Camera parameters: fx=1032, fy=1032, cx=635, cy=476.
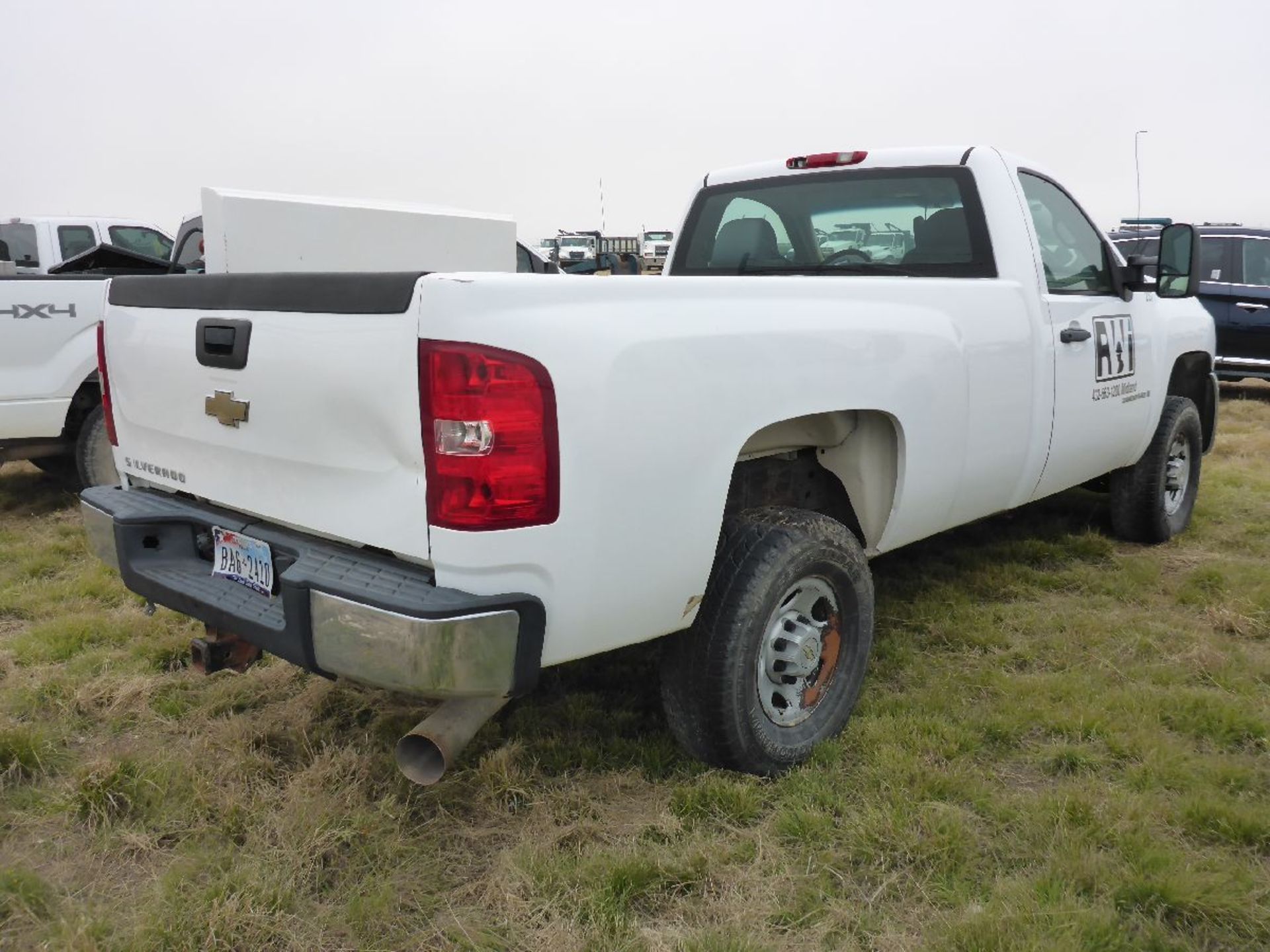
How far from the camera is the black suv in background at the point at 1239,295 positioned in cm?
1034

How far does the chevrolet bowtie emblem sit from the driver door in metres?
2.86

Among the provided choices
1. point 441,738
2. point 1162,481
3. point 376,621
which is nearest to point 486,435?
point 376,621

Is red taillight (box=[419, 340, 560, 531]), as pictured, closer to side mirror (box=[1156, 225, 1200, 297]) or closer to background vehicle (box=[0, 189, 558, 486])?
background vehicle (box=[0, 189, 558, 486])

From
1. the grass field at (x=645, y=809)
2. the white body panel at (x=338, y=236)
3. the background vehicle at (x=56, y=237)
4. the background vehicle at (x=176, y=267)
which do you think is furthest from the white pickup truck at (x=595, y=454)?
the background vehicle at (x=56, y=237)

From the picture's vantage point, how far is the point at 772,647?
2.95 m

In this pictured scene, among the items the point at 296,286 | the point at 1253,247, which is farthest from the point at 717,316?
the point at 1253,247

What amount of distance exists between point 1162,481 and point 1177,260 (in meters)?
1.13

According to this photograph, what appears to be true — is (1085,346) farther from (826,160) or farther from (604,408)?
(604,408)

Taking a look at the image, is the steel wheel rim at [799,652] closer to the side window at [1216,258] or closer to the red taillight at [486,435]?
the red taillight at [486,435]

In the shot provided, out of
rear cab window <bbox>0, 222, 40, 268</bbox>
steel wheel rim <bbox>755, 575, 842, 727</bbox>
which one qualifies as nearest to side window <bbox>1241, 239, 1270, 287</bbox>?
steel wheel rim <bbox>755, 575, 842, 727</bbox>

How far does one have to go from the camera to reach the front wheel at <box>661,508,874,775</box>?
8.96 ft

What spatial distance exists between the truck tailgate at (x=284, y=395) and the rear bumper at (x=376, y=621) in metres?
0.07

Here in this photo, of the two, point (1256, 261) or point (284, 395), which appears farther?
point (1256, 261)

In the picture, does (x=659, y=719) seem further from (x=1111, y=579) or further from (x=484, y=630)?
(x=1111, y=579)
